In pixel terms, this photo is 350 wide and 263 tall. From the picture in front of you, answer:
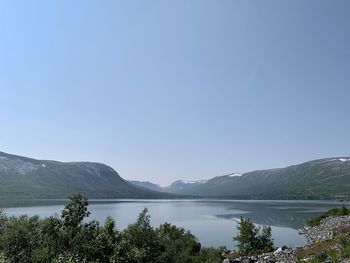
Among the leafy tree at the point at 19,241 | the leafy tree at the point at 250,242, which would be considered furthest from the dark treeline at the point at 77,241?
the leafy tree at the point at 250,242

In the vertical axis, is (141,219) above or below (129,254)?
above

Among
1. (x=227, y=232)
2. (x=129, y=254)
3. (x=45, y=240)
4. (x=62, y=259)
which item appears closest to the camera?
(x=62, y=259)

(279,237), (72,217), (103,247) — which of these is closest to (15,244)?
(72,217)

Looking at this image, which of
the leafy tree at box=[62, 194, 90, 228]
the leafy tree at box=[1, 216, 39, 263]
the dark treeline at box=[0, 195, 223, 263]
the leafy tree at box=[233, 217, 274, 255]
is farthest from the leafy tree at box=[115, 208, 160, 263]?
the leafy tree at box=[233, 217, 274, 255]

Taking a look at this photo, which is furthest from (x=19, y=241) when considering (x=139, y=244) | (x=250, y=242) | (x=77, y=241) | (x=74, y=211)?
(x=250, y=242)

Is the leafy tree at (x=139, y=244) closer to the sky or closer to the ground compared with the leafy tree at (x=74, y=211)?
closer to the ground

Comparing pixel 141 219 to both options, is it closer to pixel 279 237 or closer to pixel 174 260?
pixel 174 260

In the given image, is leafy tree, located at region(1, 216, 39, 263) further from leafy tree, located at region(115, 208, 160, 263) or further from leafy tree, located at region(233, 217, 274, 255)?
leafy tree, located at region(233, 217, 274, 255)

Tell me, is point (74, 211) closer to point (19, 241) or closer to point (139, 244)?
point (139, 244)

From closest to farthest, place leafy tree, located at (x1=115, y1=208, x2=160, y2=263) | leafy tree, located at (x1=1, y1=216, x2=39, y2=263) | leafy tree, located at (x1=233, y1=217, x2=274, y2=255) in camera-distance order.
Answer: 1. leafy tree, located at (x1=115, y1=208, x2=160, y2=263)
2. leafy tree, located at (x1=1, y1=216, x2=39, y2=263)
3. leafy tree, located at (x1=233, y1=217, x2=274, y2=255)

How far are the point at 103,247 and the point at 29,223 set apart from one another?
50.1 feet

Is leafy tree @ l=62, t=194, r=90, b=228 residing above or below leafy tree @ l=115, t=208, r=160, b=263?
above

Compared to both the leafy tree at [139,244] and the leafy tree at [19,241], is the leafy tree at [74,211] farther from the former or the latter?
the leafy tree at [19,241]

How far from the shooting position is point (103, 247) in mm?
31094
